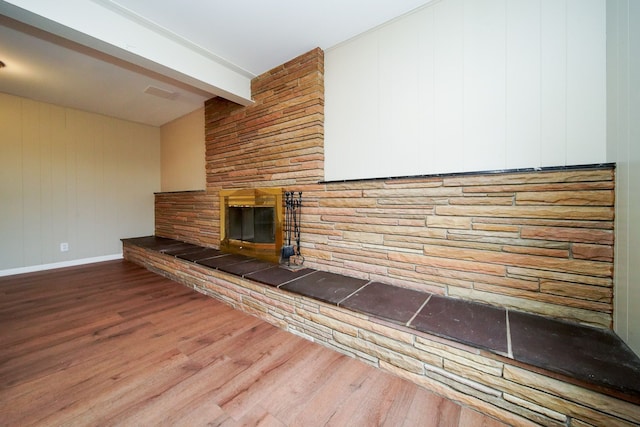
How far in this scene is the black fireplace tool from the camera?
2.36 metres

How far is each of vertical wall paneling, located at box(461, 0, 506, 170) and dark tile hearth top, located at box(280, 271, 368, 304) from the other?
3.86ft

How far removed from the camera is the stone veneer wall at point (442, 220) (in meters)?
1.25

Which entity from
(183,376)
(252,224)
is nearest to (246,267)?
(252,224)

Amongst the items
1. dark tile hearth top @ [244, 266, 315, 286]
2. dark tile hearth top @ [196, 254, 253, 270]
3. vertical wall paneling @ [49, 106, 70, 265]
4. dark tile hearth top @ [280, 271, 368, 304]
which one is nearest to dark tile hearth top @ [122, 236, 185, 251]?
vertical wall paneling @ [49, 106, 70, 265]

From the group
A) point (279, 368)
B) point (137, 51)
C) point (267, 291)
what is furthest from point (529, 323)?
point (137, 51)

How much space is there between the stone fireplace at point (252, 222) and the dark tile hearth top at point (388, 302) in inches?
43.4

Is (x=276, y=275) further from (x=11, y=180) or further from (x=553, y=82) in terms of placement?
(x=11, y=180)

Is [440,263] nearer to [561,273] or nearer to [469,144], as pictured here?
[561,273]

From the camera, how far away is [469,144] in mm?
1571

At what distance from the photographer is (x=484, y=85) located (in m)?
1.52

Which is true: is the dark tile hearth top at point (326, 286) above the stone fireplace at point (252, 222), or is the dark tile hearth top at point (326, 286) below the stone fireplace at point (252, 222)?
below

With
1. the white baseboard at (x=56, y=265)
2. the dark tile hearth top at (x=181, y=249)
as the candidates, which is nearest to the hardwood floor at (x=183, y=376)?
the dark tile hearth top at (x=181, y=249)

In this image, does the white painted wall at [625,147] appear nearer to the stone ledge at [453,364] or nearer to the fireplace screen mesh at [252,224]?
the stone ledge at [453,364]

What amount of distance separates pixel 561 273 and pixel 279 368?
1.69 meters
